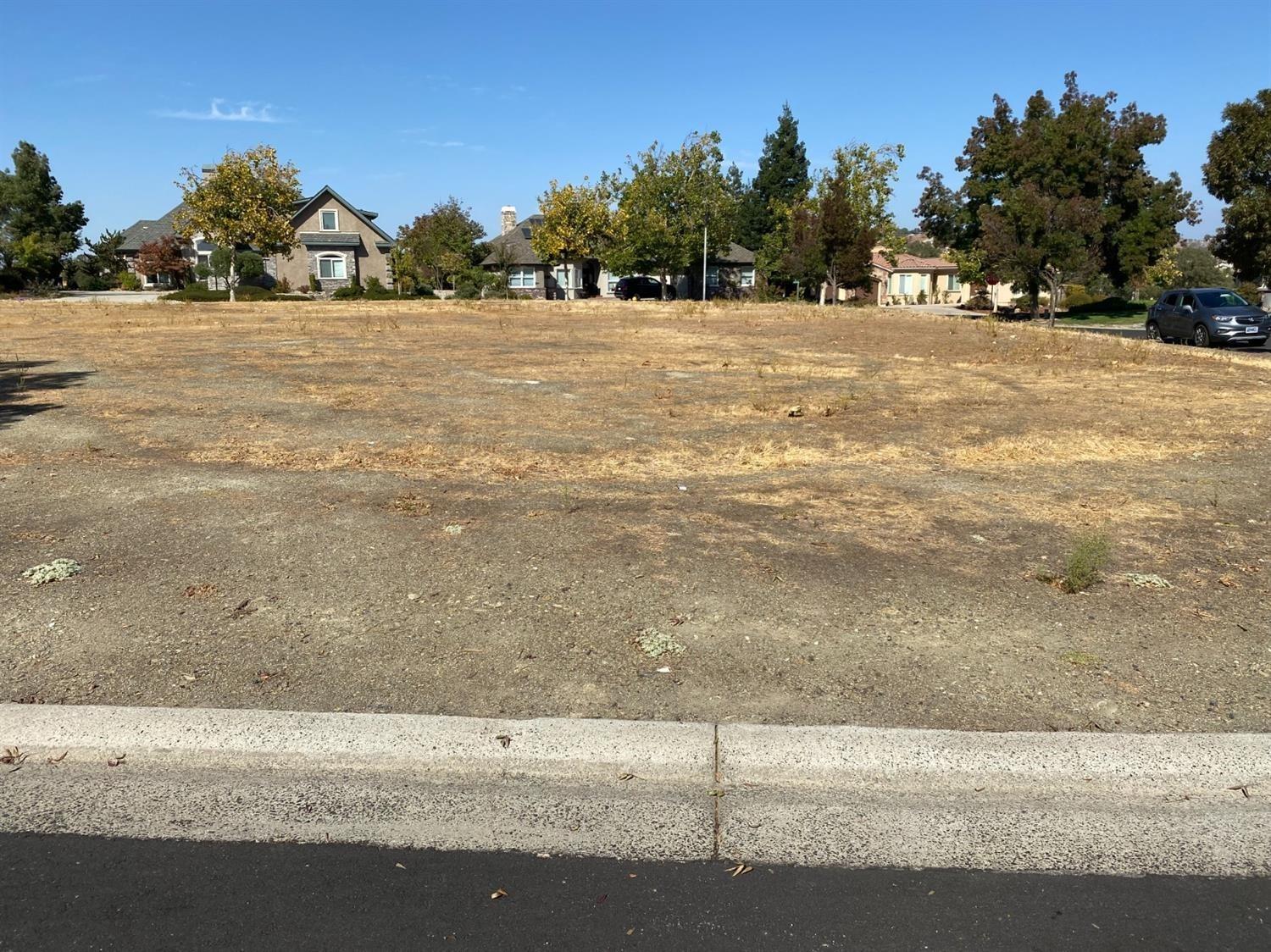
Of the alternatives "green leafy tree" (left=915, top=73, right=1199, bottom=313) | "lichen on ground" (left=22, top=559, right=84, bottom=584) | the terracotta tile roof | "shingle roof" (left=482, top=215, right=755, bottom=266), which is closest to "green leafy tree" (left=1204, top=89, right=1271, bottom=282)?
"green leafy tree" (left=915, top=73, right=1199, bottom=313)

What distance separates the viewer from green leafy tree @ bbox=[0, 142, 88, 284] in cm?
6116

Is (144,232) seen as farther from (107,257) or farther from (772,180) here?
(772,180)

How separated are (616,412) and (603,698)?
8.06 m

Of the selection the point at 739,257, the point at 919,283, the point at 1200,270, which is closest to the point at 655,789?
the point at 739,257

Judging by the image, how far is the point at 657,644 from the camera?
436 cm

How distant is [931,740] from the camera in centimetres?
354

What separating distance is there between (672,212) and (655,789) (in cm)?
6057

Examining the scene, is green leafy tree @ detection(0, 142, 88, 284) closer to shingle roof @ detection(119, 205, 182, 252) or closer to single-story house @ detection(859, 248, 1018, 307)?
shingle roof @ detection(119, 205, 182, 252)

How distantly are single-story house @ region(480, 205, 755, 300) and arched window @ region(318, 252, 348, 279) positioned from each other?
9.96 metres

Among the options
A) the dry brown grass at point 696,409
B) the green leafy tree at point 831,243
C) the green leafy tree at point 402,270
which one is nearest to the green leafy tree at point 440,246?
the green leafy tree at point 402,270

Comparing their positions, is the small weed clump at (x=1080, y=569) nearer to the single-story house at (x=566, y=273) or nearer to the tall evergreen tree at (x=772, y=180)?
the single-story house at (x=566, y=273)

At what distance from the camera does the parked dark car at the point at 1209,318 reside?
79.4 ft

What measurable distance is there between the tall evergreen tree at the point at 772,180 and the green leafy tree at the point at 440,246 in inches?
1282

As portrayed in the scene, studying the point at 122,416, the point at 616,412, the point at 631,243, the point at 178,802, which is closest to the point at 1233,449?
the point at 616,412
